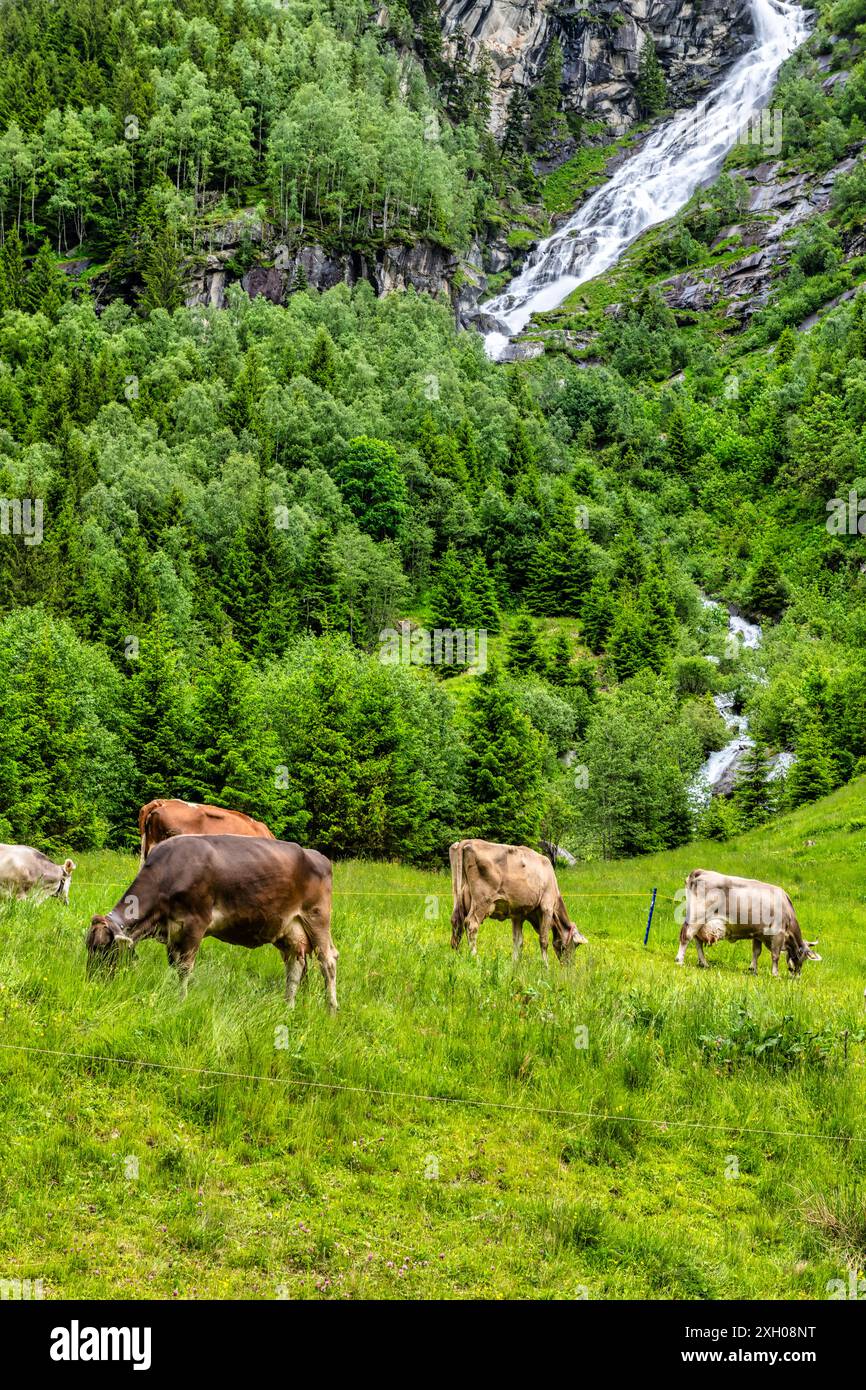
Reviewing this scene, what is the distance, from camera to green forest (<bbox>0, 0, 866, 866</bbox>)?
2185 inches

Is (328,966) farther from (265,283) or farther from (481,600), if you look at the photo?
(265,283)

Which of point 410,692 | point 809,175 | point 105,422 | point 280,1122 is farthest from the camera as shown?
point 809,175

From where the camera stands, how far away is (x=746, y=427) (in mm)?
132250

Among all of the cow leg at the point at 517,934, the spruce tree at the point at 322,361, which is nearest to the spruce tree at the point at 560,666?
the spruce tree at the point at 322,361

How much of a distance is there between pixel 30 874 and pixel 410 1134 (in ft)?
37.1

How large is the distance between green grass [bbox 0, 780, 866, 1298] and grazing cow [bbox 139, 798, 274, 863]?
403cm

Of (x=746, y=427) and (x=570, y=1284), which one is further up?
(x=746, y=427)

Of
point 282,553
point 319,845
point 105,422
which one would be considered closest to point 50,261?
point 105,422

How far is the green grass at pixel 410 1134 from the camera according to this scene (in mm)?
7324

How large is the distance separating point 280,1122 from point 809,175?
227 metres

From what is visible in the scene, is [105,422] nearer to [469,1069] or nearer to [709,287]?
[469,1069]

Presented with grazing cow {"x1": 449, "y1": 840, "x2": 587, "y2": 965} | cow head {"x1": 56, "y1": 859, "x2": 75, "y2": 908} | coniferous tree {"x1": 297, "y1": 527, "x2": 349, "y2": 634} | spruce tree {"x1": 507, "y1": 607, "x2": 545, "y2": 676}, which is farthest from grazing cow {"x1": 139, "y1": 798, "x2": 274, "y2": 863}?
coniferous tree {"x1": 297, "y1": 527, "x2": 349, "y2": 634}

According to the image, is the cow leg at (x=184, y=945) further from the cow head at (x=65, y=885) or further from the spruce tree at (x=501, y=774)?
the spruce tree at (x=501, y=774)

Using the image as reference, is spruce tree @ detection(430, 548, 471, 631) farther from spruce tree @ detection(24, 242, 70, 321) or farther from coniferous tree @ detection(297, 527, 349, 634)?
spruce tree @ detection(24, 242, 70, 321)
